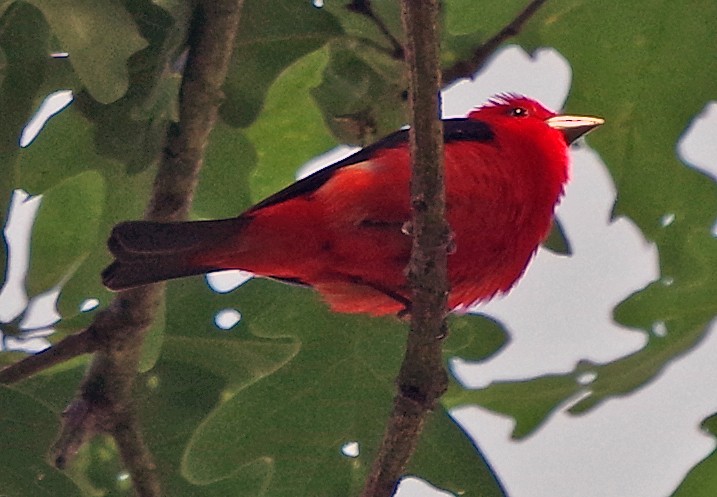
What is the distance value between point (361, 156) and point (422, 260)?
1.62 feet

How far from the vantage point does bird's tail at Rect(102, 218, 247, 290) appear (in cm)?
191

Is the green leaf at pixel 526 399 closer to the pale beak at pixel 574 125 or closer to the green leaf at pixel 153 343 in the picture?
the pale beak at pixel 574 125

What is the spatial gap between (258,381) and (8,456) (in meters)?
0.46

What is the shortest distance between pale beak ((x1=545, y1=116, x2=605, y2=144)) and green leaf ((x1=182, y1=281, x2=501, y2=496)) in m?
0.46

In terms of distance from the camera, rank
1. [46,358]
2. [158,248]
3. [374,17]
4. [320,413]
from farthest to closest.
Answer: [320,413], [374,17], [46,358], [158,248]

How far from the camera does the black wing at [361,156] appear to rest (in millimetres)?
2082

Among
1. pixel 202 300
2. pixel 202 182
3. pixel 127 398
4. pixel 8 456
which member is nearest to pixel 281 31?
pixel 202 182

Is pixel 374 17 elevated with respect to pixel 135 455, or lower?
elevated

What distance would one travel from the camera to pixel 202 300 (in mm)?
2383

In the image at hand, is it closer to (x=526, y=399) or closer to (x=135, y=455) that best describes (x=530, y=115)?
(x=526, y=399)

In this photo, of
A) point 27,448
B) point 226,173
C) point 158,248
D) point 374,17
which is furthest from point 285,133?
point 27,448

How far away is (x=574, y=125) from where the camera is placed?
2332mm

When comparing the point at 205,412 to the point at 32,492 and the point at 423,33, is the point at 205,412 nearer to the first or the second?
the point at 32,492

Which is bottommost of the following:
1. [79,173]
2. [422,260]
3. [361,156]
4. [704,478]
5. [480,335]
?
[704,478]
